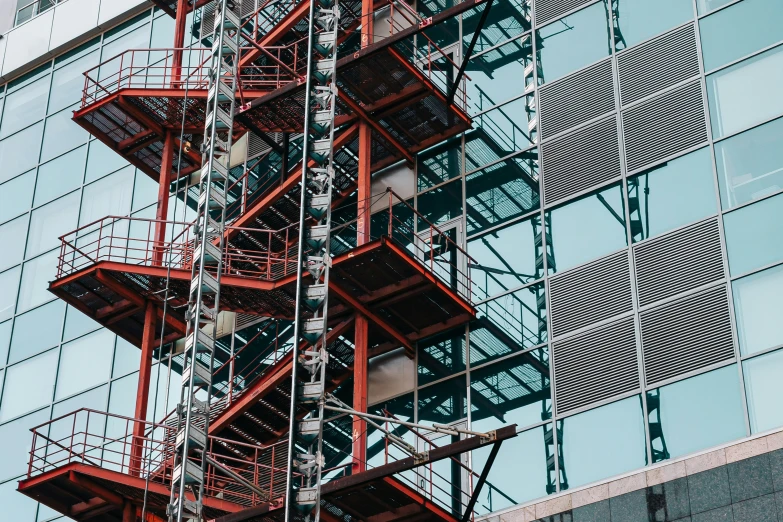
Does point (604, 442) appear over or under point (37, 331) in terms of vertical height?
under

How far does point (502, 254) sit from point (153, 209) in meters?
11.9

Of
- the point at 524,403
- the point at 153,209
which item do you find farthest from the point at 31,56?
the point at 524,403

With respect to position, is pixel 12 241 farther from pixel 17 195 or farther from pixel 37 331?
pixel 37 331

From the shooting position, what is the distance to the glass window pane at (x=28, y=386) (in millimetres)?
39250

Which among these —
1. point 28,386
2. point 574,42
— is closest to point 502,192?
point 574,42

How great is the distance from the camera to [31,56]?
46688mm

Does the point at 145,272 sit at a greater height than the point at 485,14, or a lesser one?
lesser

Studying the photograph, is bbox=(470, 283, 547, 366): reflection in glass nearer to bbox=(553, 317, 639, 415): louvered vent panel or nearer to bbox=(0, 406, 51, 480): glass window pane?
bbox=(553, 317, 639, 415): louvered vent panel

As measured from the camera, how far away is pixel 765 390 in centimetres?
2595

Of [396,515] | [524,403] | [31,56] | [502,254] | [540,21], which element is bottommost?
[396,515]

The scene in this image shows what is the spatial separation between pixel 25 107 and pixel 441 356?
2100 centimetres

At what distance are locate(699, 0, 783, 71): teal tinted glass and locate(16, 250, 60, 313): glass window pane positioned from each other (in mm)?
19833

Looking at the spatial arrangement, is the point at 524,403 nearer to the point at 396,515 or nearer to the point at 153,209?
the point at 396,515

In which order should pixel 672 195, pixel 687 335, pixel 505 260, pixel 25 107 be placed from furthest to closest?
pixel 25 107 < pixel 505 260 < pixel 672 195 < pixel 687 335
